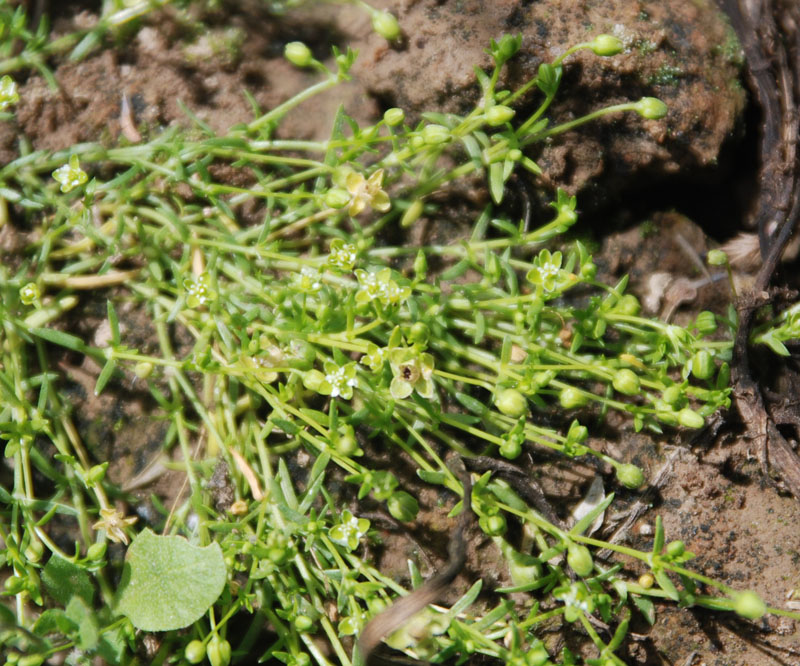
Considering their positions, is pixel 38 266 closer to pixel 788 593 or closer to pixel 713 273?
pixel 713 273

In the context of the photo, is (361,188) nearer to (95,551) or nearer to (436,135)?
(436,135)

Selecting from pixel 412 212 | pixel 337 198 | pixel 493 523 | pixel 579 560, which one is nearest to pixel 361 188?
pixel 337 198

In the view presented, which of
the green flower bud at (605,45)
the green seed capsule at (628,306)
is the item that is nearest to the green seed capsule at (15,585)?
the green seed capsule at (628,306)

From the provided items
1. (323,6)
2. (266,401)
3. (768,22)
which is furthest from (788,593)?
(323,6)

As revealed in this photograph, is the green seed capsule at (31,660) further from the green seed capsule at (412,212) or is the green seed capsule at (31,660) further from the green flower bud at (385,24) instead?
the green flower bud at (385,24)

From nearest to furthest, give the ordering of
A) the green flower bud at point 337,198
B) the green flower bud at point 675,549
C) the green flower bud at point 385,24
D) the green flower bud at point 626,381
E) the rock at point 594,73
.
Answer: the green flower bud at point 675,549 < the green flower bud at point 626,381 < the green flower bud at point 337,198 < the green flower bud at point 385,24 < the rock at point 594,73

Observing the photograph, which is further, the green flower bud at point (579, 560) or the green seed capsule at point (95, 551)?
the green seed capsule at point (95, 551)
